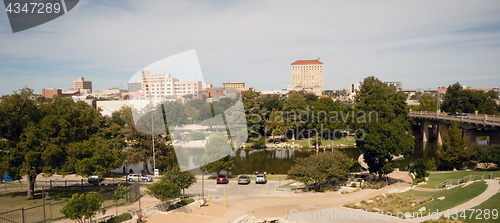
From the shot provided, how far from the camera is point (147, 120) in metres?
27.4

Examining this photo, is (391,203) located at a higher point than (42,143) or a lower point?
lower

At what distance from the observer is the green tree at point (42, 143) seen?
2025 cm

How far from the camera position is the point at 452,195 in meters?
19.3

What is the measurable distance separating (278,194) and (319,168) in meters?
4.14

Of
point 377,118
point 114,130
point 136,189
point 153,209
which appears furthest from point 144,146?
point 377,118

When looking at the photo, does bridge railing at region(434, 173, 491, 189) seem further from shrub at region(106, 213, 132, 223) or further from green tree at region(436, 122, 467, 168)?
shrub at region(106, 213, 132, 223)

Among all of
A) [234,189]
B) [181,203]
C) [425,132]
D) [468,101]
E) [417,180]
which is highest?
[468,101]

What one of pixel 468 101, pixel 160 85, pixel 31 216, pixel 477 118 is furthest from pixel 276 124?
pixel 31 216

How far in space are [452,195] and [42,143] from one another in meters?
27.3

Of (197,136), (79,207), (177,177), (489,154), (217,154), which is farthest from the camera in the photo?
(197,136)

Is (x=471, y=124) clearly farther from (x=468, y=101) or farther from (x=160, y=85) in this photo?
(x=160, y=85)

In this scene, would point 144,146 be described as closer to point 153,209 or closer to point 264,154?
point 153,209

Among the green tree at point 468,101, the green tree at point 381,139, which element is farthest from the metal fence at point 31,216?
the green tree at point 468,101

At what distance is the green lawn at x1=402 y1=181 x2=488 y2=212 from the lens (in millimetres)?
17375
